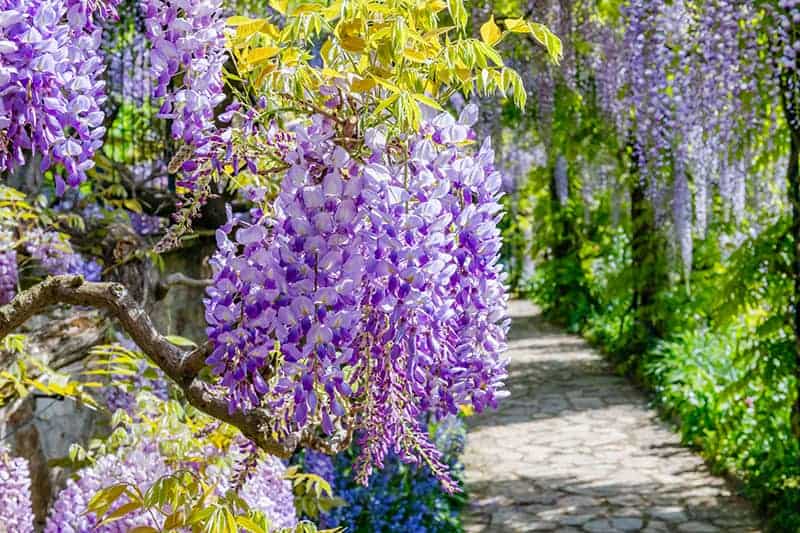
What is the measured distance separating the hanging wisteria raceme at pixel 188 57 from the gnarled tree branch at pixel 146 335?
0.97 feet

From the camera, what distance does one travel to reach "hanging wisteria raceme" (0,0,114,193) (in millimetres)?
1145

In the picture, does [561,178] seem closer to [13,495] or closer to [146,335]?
[13,495]

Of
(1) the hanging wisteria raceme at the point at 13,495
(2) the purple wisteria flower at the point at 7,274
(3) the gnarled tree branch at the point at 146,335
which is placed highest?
(3) the gnarled tree branch at the point at 146,335

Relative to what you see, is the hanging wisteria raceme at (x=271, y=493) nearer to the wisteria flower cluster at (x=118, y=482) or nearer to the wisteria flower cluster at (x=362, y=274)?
the wisteria flower cluster at (x=118, y=482)

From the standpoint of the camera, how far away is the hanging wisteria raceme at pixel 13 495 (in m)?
2.45

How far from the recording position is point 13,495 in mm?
2486

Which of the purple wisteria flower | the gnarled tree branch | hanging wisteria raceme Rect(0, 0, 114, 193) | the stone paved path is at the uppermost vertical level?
hanging wisteria raceme Rect(0, 0, 114, 193)

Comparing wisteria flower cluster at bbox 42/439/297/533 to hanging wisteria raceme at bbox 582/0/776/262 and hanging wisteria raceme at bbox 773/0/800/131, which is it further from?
hanging wisteria raceme at bbox 582/0/776/262

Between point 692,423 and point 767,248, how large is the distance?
6.19ft

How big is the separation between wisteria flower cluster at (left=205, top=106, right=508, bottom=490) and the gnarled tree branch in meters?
0.13

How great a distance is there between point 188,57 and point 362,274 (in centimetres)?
41

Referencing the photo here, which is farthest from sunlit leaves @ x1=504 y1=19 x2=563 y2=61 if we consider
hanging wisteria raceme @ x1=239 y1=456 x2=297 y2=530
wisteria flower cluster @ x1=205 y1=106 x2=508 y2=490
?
hanging wisteria raceme @ x1=239 y1=456 x2=297 y2=530

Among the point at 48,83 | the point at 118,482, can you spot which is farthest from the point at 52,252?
the point at 48,83

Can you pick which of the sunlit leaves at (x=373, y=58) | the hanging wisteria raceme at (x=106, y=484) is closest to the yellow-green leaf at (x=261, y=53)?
the sunlit leaves at (x=373, y=58)
